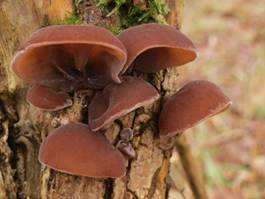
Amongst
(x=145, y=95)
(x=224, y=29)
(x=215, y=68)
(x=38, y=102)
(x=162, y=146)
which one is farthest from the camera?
(x=224, y=29)

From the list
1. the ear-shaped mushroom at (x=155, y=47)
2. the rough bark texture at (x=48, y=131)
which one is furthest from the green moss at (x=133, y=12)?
the ear-shaped mushroom at (x=155, y=47)

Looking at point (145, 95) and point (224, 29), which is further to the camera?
point (224, 29)

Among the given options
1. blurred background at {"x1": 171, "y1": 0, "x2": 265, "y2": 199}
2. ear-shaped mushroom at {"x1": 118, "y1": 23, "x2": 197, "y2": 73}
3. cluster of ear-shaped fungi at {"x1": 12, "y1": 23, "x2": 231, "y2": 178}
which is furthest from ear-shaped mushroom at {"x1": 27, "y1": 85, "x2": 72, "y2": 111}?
blurred background at {"x1": 171, "y1": 0, "x2": 265, "y2": 199}

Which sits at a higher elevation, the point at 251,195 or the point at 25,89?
the point at 25,89

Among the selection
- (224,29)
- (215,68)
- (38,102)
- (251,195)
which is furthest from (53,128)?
(224,29)

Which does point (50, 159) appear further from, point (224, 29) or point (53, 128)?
point (224, 29)

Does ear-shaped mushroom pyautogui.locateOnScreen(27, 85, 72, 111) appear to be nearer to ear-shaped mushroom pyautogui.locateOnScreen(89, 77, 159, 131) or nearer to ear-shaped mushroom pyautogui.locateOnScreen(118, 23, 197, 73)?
ear-shaped mushroom pyautogui.locateOnScreen(89, 77, 159, 131)
